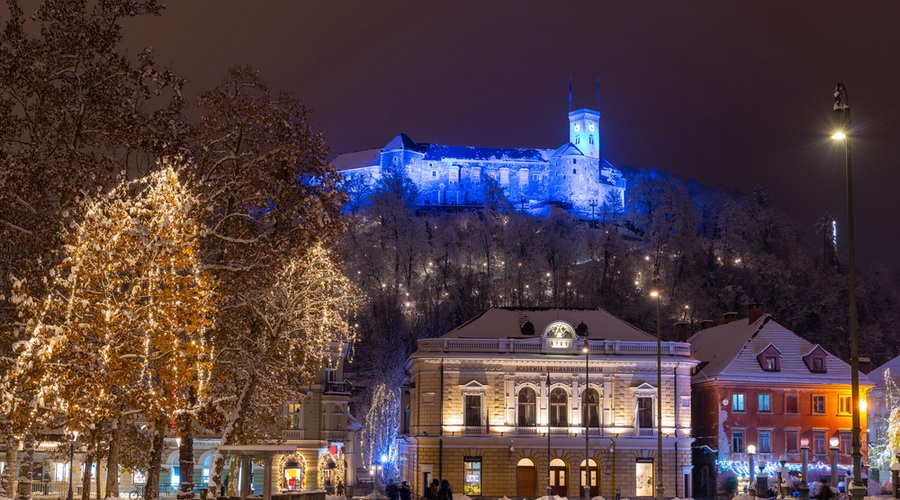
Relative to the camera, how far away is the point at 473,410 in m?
62.8

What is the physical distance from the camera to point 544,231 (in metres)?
128

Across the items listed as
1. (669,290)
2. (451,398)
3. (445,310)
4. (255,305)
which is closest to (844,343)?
(669,290)

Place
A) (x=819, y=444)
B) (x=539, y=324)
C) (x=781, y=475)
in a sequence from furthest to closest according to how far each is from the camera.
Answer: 1. (x=819, y=444)
2. (x=539, y=324)
3. (x=781, y=475)

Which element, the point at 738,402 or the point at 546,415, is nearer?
the point at 546,415

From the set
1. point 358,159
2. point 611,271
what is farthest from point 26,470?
point 358,159

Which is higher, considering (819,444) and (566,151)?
(566,151)

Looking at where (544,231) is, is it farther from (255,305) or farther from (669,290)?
(255,305)

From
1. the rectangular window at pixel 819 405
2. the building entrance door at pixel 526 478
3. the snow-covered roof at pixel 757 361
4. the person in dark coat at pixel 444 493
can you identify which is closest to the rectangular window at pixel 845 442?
the rectangular window at pixel 819 405

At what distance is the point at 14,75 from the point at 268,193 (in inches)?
293

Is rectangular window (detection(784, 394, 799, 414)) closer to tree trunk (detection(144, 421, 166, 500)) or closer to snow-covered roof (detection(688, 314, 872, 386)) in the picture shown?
snow-covered roof (detection(688, 314, 872, 386))

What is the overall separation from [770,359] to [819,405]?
152 inches

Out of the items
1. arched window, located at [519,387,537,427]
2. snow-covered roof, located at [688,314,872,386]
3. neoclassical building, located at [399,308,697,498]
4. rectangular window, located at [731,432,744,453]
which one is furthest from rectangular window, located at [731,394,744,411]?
arched window, located at [519,387,537,427]

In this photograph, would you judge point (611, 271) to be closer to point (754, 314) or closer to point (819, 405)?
point (754, 314)

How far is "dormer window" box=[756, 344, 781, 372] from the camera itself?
67912 millimetres
